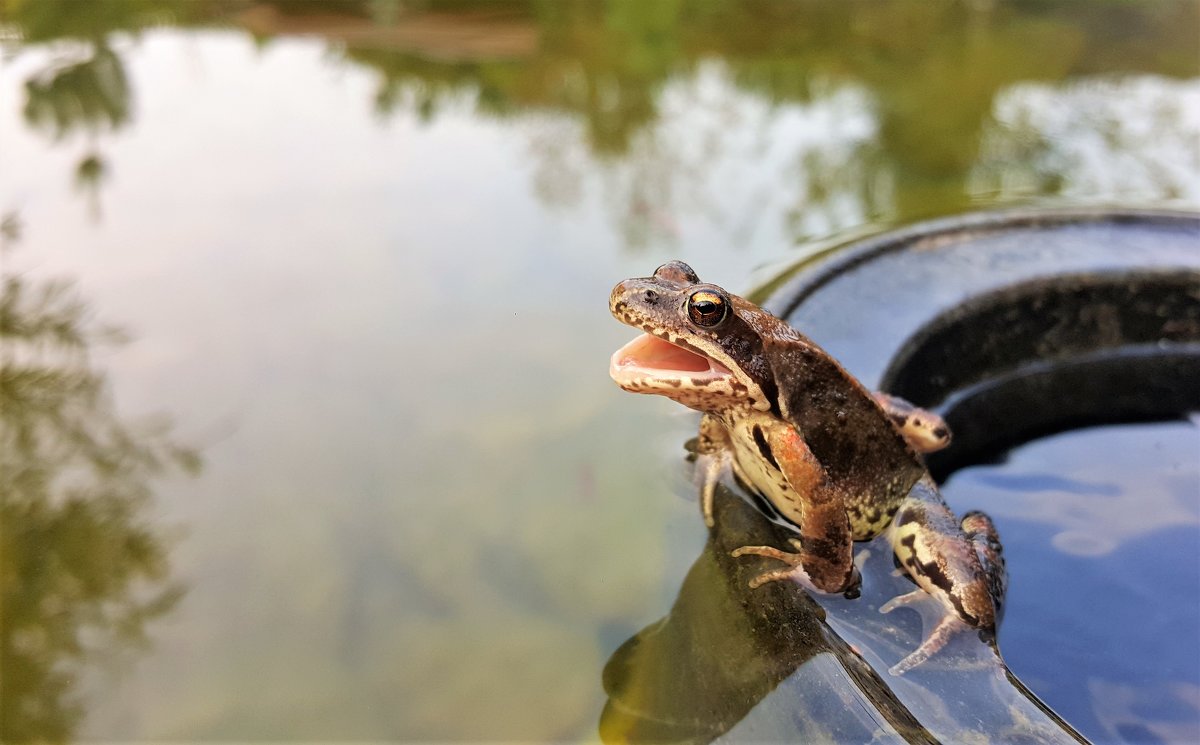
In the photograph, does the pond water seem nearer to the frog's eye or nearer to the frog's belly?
the frog's belly

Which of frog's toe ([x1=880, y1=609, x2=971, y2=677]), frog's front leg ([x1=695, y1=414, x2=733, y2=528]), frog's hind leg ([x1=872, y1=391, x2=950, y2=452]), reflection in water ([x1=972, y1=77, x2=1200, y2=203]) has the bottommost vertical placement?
frog's toe ([x1=880, y1=609, x2=971, y2=677])

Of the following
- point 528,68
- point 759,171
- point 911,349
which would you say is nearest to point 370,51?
point 528,68

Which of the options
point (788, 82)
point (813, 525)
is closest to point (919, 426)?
point (813, 525)

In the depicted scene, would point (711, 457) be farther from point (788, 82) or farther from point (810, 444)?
point (788, 82)

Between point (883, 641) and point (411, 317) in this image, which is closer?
point (883, 641)

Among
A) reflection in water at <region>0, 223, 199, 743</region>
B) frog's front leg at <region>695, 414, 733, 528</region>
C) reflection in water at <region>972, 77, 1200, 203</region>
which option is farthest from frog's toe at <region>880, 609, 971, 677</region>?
reflection in water at <region>972, 77, 1200, 203</region>

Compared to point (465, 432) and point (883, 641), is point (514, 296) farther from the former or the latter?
point (883, 641)
